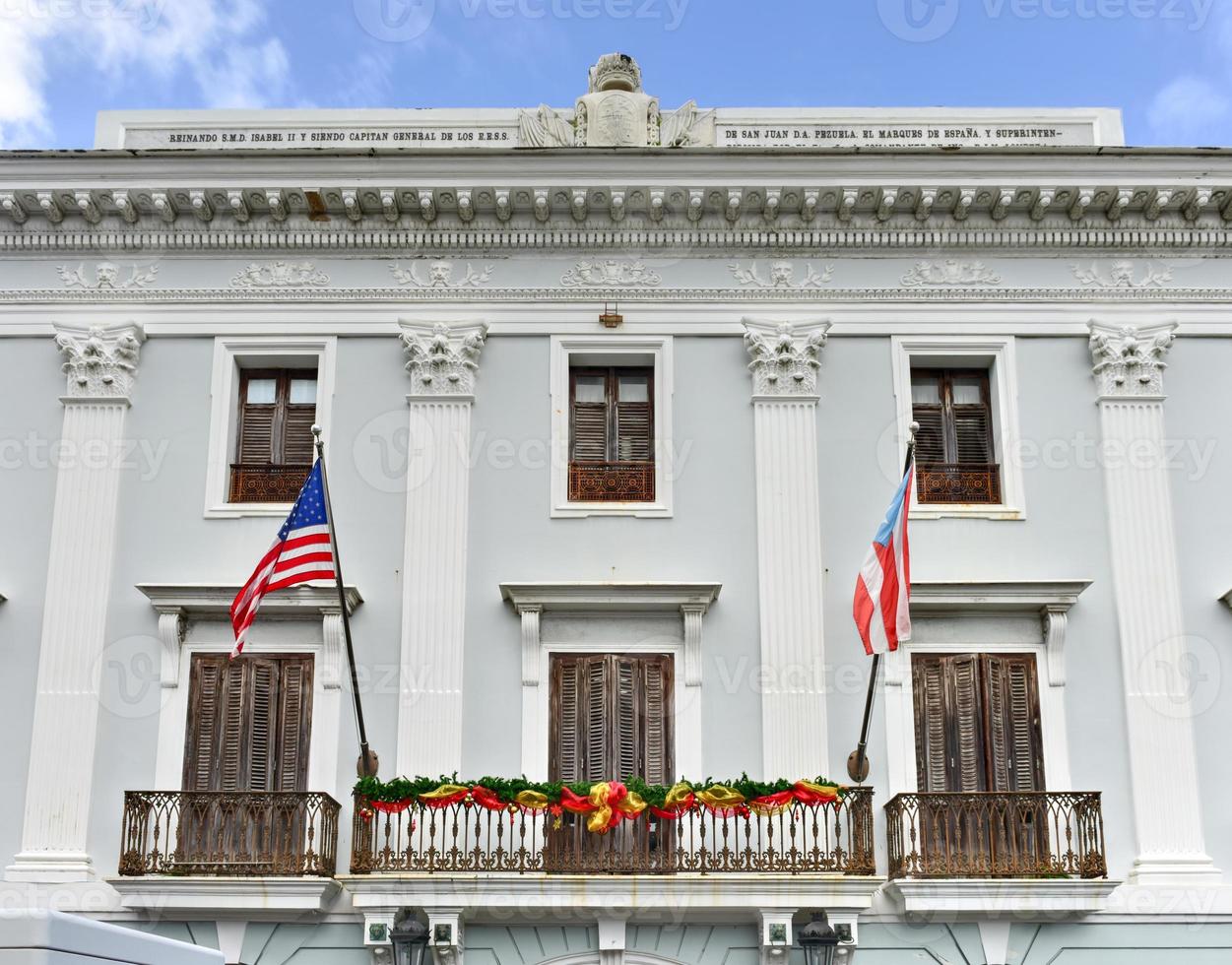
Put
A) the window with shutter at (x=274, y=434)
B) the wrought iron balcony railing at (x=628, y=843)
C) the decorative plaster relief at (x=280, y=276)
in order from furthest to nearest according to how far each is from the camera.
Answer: the decorative plaster relief at (x=280, y=276), the window with shutter at (x=274, y=434), the wrought iron balcony railing at (x=628, y=843)

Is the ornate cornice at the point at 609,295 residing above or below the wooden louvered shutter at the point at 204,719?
above

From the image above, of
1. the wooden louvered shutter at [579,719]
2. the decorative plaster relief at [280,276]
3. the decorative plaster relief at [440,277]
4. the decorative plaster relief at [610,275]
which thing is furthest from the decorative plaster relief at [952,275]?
the decorative plaster relief at [280,276]

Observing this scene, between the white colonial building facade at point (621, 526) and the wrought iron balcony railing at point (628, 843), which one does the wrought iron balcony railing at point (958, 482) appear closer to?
the white colonial building facade at point (621, 526)

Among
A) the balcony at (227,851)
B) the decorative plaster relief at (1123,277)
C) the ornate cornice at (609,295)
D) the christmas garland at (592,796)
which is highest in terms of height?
the decorative plaster relief at (1123,277)

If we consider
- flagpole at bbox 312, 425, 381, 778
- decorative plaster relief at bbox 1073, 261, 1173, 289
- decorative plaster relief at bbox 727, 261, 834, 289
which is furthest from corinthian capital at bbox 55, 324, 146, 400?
decorative plaster relief at bbox 1073, 261, 1173, 289

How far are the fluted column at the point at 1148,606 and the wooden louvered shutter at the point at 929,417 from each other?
1.96 metres

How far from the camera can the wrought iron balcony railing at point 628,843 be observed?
1691cm

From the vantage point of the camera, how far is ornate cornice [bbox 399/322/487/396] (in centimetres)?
1942

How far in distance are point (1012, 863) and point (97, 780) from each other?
34.3 ft

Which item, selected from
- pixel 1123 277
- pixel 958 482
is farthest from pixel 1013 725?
pixel 1123 277

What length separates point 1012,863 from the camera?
56.5 feet

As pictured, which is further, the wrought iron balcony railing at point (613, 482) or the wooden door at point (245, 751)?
the wrought iron balcony railing at point (613, 482)

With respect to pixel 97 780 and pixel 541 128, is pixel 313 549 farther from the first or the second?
pixel 541 128

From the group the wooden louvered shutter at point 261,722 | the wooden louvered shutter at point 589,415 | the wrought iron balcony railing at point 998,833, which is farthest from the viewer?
the wooden louvered shutter at point 589,415
